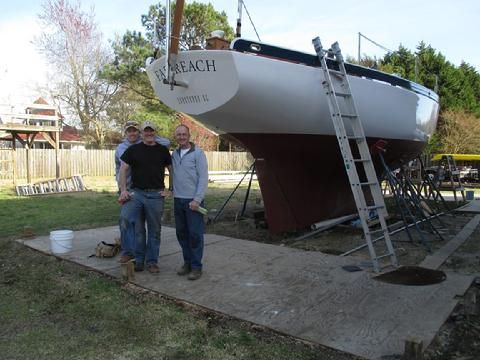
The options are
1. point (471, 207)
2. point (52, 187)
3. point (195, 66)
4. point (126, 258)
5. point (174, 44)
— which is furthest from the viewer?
point (52, 187)

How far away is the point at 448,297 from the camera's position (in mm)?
4012

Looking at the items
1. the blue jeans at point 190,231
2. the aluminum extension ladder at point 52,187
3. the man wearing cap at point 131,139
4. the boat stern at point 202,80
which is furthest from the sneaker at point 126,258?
the aluminum extension ladder at point 52,187

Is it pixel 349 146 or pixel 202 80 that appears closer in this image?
pixel 349 146

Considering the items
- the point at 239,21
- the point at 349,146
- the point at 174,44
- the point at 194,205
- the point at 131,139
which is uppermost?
the point at 239,21

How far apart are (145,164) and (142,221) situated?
2.05 ft

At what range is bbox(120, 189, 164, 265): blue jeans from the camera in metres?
4.71

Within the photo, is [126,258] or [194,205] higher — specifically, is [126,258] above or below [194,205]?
below

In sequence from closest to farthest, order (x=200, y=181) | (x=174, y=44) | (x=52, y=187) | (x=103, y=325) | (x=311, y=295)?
(x=103, y=325) < (x=311, y=295) < (x=200, y=181) < (x=174, y=44) < (x=52, y=187)

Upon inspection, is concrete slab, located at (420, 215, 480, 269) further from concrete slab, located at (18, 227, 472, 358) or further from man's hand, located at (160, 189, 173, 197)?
man's hand, located at (160, 189, 173, 197)

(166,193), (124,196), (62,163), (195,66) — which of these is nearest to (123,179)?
(124,196)

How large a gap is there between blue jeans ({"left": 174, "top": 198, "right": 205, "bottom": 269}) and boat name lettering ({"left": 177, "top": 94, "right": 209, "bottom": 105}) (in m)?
1.63

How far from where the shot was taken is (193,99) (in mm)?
5863

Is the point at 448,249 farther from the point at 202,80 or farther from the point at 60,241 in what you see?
the point at 60,241

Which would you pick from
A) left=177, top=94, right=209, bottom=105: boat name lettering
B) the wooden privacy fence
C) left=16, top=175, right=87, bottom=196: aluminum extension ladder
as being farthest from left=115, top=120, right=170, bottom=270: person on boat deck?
the wooden privacy fence
